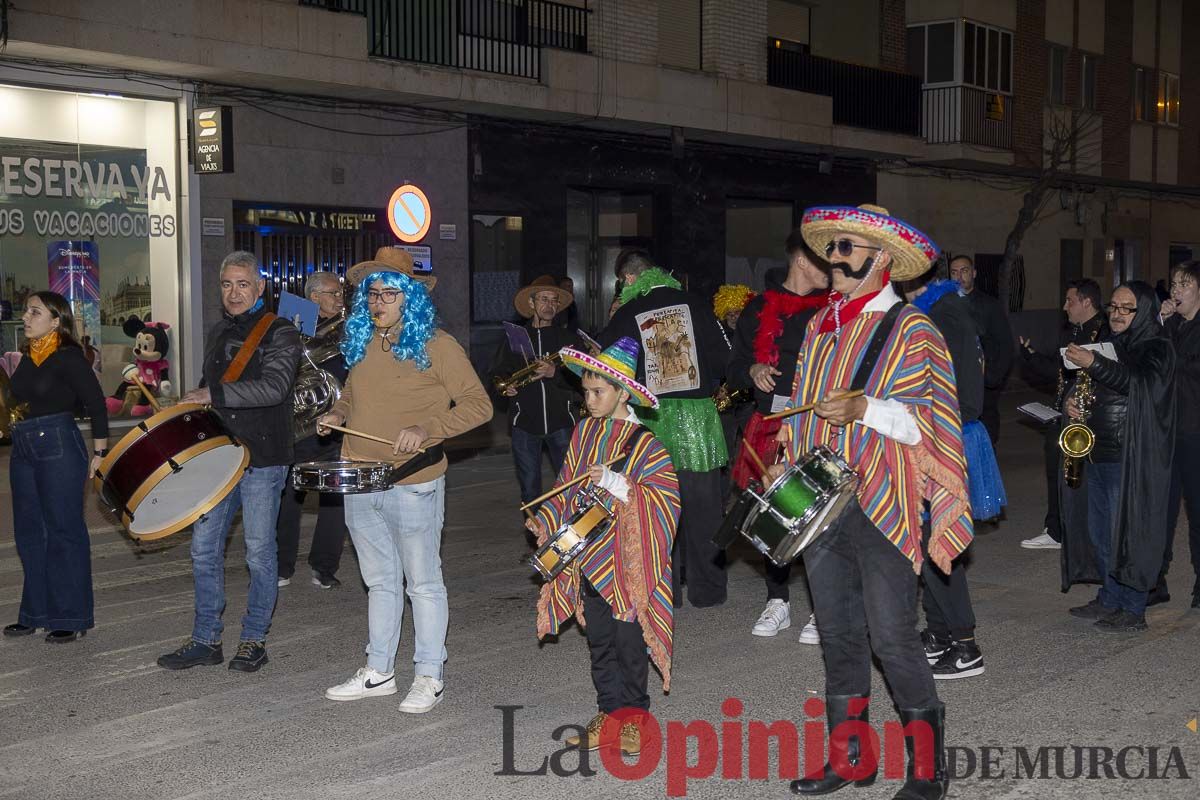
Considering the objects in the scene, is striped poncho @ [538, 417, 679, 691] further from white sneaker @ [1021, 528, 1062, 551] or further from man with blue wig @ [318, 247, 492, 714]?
white sneaker @ [1021, 528, 1062, 551]

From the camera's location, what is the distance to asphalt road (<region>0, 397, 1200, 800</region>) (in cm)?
518

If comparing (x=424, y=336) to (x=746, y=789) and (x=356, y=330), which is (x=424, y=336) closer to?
(x=356, y=330)

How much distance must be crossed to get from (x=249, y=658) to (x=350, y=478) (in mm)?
1536

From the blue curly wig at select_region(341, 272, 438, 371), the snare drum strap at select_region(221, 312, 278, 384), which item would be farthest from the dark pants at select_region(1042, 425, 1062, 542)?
the snare drum strap at select_region(221, 312, 278, 384)

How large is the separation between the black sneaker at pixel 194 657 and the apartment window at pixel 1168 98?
1341 inches

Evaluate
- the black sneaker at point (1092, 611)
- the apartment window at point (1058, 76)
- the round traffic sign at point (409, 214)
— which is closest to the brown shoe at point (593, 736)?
the black sneaker at point (1092, 611)

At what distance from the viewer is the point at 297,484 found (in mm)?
5863

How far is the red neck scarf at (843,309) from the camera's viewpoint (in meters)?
4.99

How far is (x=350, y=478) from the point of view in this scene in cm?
570

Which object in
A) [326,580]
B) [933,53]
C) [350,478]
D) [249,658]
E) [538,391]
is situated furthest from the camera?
[933,53]

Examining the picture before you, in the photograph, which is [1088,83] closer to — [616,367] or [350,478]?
[616,367]

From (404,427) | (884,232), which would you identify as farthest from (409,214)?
(884,232)

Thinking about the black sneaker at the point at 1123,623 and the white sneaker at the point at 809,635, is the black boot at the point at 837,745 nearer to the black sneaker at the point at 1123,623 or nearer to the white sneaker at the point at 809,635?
the white sneaker at the point at 809,635

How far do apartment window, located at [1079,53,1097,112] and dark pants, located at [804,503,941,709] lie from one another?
1198 inches
